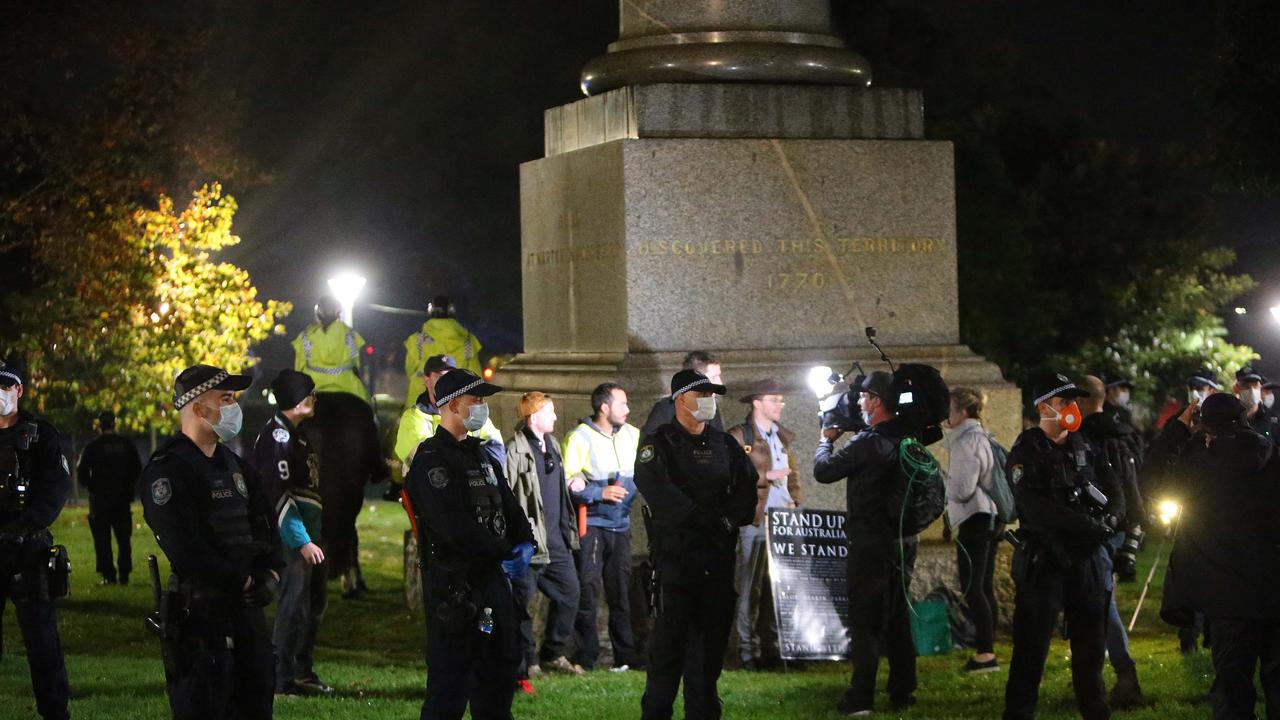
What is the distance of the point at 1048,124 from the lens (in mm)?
33188

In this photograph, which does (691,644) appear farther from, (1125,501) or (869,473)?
(1125,501)

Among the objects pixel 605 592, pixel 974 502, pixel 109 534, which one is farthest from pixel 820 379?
pixel 109 534

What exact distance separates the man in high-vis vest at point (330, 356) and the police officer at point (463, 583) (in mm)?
7778

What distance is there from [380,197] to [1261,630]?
36363 millimetres

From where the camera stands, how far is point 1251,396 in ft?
45.7

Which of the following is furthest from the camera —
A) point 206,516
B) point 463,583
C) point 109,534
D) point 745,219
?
point 109,534

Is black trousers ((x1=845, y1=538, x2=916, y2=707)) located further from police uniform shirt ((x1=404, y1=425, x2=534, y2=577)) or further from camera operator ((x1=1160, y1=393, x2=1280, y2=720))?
police uniform shirt ((x1=404, y1=425, x2=534, y2=577))

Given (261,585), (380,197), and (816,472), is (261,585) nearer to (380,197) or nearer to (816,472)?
(816,472)

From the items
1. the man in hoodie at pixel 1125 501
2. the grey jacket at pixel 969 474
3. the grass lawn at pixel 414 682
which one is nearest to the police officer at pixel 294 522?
the grass lawn at pixel 414 682

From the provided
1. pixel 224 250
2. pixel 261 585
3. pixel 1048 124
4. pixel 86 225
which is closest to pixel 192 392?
pixel 261 585

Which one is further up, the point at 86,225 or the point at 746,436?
the point at 86,225

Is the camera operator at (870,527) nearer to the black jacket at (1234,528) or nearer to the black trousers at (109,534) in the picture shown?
the black jacket at (1234,528)

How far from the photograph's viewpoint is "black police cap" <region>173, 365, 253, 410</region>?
26.4 feet

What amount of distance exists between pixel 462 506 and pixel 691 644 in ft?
5.45
